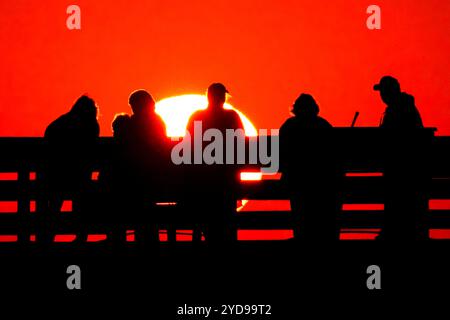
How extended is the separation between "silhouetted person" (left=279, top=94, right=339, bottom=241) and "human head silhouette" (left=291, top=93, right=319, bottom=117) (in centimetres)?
33

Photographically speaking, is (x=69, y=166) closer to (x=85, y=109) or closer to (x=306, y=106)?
(x=85, y=109)

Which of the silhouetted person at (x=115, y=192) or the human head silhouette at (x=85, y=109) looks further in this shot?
the human head silhouette at (x=85, y=109)

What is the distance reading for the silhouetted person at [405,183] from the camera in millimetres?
7848

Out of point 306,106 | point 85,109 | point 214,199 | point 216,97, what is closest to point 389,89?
point 306,106

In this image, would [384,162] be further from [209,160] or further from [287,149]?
[209,160]

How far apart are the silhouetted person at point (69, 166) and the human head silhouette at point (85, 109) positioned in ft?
0.34

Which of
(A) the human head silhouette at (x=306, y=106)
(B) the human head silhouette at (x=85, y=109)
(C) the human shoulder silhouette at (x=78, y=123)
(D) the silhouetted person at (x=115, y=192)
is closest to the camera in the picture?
(D) the silhouetted person at (x=115, y=192)

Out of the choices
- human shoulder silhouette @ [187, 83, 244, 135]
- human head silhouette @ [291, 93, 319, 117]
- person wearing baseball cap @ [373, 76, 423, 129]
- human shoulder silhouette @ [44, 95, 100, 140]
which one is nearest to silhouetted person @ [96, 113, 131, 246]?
human shoulder silhouette @ [44, 95, 100, 140]

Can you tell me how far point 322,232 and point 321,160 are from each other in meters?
0.64

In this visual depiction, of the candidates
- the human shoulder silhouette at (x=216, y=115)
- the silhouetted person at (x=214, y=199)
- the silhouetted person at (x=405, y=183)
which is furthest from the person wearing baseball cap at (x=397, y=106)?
the silhouetted person at (x=214, y=199)

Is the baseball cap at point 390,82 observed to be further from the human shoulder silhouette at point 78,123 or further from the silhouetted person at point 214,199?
the human shoulder silhouette at point 78,123

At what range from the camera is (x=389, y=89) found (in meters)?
8.81
